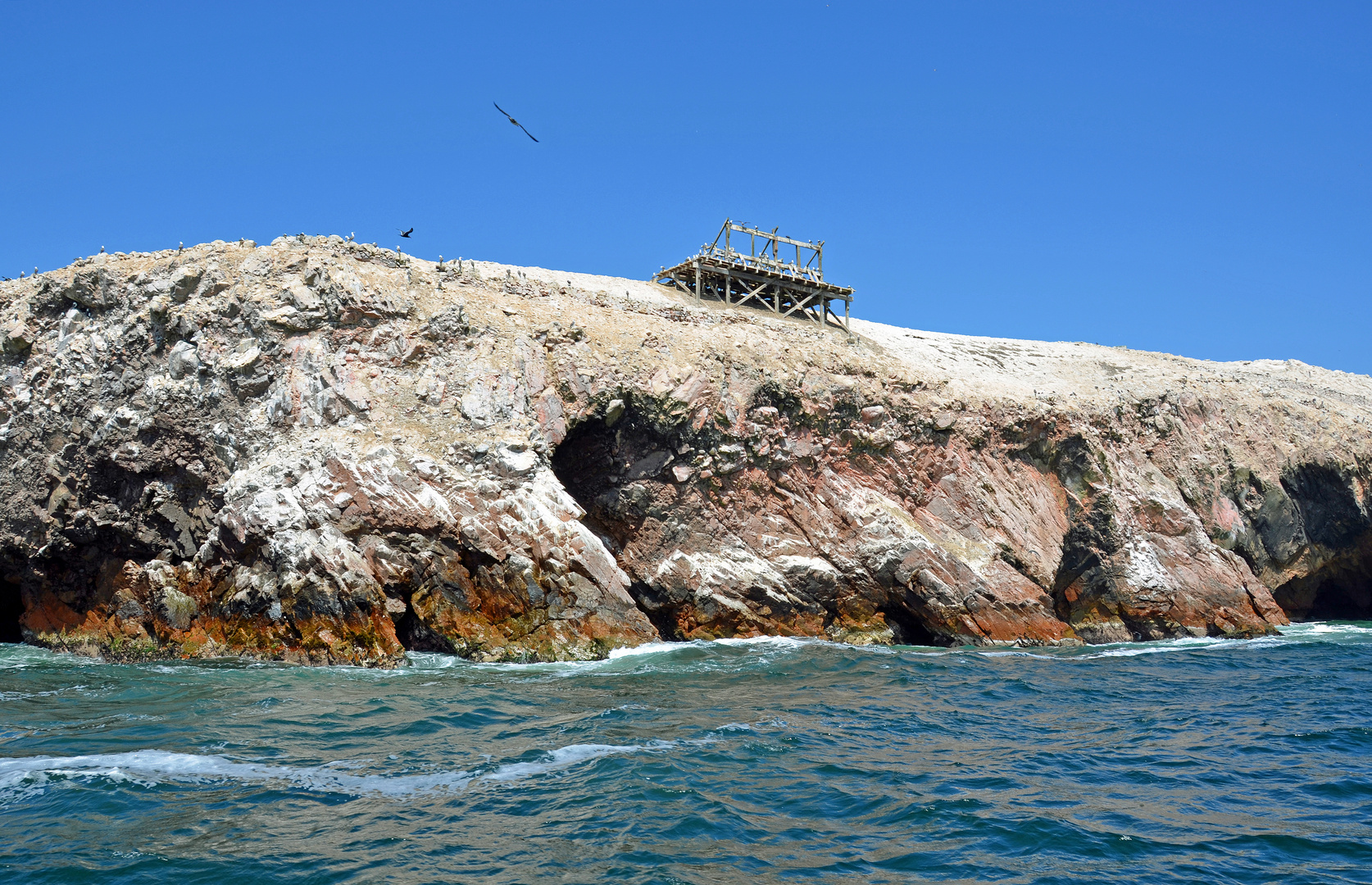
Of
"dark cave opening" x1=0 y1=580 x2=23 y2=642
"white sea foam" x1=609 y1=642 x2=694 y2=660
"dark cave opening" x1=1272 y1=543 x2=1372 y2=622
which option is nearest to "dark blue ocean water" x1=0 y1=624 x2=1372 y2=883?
"white sea foam" x1=609 y1=642 x2=694 y2=660

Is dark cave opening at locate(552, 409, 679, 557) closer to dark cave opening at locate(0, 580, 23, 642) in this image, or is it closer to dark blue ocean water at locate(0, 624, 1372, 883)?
dark blue ocean water at locate(0, 624, 1372, 883)

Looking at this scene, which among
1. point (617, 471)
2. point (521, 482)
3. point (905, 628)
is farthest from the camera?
point (905, 628)

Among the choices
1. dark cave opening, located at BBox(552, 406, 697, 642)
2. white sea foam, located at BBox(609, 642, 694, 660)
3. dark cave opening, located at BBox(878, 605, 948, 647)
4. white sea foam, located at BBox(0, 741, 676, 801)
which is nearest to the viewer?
white sea foam, located at BBox(0, 741, 676, 801)

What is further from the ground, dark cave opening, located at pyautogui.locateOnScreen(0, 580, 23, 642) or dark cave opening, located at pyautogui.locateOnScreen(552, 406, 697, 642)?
dark cave opening, located at pyautogui.locateOnScreen(552, 406, 697, 642)

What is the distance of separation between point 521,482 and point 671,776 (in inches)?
442

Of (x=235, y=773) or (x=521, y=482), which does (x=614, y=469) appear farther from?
(x=235, y=773)

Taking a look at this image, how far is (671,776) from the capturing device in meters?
11.2

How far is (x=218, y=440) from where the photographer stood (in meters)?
21.7

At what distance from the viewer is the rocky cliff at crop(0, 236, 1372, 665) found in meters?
20.2

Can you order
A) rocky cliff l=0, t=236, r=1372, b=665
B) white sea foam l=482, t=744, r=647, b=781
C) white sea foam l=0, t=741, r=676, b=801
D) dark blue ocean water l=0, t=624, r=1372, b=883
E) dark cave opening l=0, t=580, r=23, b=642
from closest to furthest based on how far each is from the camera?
dark blue ocean water l=0, t=624, r=1372, b=883, white sea foam l=0, t=741, r=676, b=801, white sea foam l=482, t=744, r=647, b=781, rocky cliff l=0, t=236, r=1372, b=665, dark cave opening l=0, t=580, r=23, b=642

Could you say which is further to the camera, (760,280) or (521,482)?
(760,280)

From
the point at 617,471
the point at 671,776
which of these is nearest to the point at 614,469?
the point at 617,471

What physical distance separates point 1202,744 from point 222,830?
12.3 metres

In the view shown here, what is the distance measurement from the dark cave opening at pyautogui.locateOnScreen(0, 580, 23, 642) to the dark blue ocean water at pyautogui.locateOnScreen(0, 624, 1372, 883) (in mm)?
7986
